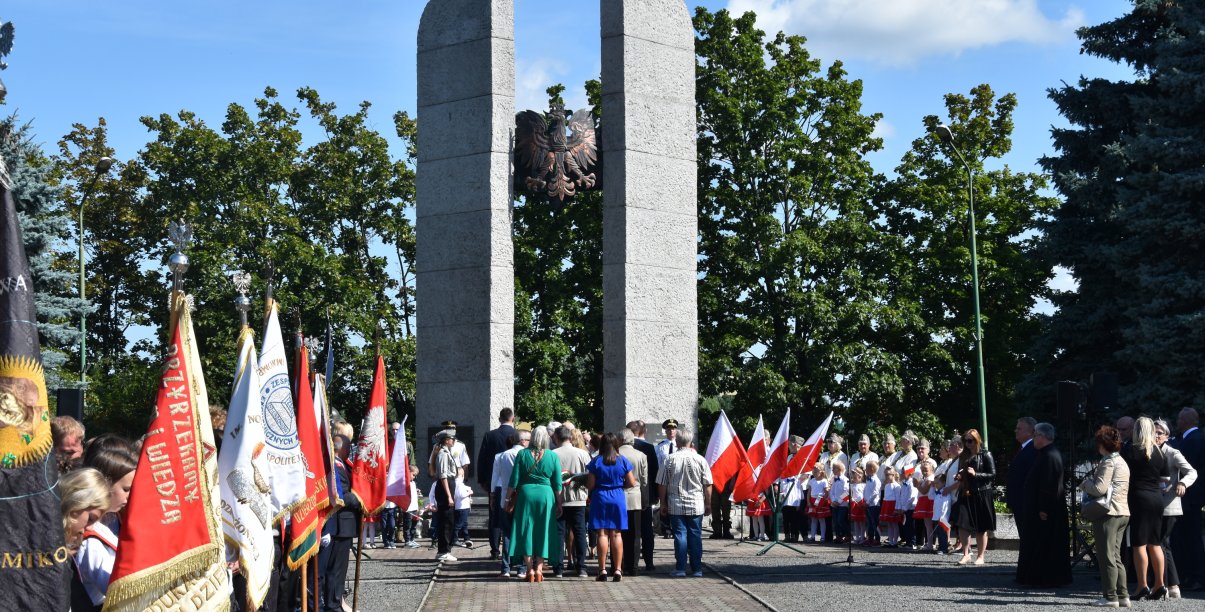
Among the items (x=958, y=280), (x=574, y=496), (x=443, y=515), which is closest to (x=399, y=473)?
(x=443, y=515)

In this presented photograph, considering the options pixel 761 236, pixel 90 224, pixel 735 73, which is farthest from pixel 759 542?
pixel 90 224

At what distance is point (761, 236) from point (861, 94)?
546 centimetres

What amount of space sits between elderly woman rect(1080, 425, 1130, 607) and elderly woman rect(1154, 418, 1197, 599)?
671mm

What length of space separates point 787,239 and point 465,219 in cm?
1344

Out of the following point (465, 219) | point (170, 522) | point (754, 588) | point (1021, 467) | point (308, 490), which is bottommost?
point (754, 588)

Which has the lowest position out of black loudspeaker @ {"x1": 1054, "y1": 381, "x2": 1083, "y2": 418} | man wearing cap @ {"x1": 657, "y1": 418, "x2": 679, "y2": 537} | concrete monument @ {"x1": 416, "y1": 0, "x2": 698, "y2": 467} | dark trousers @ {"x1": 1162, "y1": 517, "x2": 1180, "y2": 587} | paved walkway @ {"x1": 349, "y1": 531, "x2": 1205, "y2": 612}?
paved walkway @ {"x1": 349, "y1": 531, "x2": 1205, "y2": 612}

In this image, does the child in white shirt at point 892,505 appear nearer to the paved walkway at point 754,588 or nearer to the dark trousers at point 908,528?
the dark trousers at point 908,528

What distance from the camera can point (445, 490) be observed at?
18.3m

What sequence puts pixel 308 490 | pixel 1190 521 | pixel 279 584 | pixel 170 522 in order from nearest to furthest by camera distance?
1. pixel 170 522
2. pixel 308 490
3. pixel 279 584
4. pixel 1190 521

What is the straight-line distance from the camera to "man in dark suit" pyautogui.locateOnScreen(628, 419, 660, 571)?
54.3ft

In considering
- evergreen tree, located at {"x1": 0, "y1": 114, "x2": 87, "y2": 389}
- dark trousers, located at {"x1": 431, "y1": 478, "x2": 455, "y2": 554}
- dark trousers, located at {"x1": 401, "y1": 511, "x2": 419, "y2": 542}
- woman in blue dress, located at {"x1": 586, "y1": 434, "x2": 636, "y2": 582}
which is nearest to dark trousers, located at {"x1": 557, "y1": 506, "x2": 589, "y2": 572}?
woman in blue dress, located at {"x1": 586, "y1": 434, "x2": 636, "y2": 582}

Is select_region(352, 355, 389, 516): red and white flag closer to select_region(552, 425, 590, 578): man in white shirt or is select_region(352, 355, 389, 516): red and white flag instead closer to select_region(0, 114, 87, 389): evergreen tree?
select_region(552, 425, 590, 578): man in white shirt

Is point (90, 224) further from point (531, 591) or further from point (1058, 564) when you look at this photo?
point (1058, 564)

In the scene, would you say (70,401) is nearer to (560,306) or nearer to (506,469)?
(506,469)
